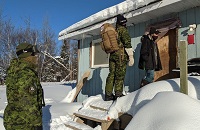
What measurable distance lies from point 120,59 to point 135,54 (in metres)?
1.96

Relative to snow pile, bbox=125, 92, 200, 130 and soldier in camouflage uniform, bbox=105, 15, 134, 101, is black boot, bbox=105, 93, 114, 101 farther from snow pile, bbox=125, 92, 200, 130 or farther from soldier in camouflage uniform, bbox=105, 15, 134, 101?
snow pile, bbox=125, 92, 200, 130

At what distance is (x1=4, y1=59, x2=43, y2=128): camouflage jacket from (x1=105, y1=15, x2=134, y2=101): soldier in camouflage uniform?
2.17m

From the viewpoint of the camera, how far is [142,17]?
6.16 metres

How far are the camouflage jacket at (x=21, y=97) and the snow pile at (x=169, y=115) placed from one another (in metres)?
1.20

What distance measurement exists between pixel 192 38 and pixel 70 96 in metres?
4.71

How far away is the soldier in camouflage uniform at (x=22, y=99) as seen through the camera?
113 inches

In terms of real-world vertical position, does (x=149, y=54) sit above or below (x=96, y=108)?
above

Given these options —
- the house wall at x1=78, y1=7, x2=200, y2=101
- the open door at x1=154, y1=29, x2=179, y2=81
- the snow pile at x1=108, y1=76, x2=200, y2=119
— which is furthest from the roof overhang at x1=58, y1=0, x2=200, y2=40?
the snow pile at x1=108, y1=76, x2=200, y2=119

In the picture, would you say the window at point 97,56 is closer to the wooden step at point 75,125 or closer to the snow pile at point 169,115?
the wooden step at point 75,125

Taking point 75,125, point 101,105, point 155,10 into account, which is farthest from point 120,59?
point 75,125

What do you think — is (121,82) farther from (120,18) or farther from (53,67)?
(53,67)

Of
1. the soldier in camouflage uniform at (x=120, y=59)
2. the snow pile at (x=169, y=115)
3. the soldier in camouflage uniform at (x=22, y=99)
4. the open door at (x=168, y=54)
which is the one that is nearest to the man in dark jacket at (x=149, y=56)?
the soldier in camouflage uniform at (x=120, y=59)

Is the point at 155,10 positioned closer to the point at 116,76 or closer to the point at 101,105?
the point at 116,76

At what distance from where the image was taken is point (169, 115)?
7.32 feet
